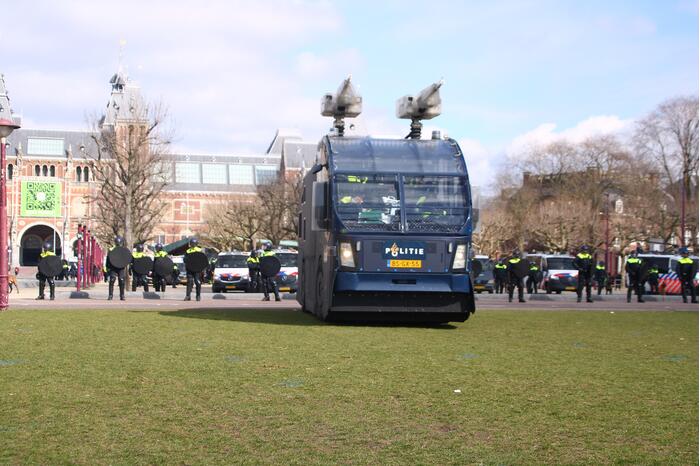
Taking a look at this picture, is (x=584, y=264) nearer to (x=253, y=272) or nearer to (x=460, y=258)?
(x=253, y=272)

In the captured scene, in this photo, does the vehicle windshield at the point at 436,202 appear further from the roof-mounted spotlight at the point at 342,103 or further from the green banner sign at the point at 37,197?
the green banner sign at the point at 37,197

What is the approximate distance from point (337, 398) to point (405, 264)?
31.6 feet

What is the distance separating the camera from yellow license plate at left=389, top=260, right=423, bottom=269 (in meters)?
19.0

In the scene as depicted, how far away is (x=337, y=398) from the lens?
31.1ft

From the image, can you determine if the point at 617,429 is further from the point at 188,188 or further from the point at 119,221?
the point at 188,188

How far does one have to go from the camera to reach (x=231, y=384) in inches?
404

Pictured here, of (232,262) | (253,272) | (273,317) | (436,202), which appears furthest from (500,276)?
(436,202)

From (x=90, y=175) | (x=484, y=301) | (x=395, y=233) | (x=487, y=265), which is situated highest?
(x=90, y=175)

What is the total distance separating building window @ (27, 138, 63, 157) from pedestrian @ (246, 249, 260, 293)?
10546 cm

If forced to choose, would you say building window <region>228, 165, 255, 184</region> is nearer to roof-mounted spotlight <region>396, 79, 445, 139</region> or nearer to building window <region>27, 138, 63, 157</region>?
building window <region>27, 138, 63, 157</region>

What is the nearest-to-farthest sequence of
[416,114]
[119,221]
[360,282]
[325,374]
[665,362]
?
1. [325,374]
2. [665,362]
3. [360,282]
4. [416,114]
5. [119,221]

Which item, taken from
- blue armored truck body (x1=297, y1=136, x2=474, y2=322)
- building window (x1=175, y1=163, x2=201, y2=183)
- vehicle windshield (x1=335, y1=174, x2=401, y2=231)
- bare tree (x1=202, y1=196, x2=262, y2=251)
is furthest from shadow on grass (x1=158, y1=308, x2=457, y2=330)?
building window (x1=175, y1=163, x2=201, y2=183)

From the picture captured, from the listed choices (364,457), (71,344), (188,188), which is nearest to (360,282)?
(71,344)

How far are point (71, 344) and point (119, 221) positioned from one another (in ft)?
175
